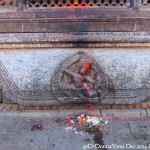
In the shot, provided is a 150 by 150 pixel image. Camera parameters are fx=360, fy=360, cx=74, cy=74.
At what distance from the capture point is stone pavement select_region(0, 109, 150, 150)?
496 cm

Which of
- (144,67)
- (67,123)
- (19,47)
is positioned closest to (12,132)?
(67,123)

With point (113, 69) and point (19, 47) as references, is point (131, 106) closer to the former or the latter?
point (113, 69)

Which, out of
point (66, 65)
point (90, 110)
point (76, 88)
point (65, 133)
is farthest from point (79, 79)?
point (65, 133)

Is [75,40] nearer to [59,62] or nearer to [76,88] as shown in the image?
[59,62]

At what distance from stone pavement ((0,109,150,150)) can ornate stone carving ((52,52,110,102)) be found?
0.97 ft

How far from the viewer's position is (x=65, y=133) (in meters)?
5.27

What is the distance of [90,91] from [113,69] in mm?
524

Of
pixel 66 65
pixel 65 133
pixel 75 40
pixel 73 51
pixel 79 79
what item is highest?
pixel 75 40

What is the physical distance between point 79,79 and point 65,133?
3.17ft

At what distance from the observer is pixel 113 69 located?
5926 mm

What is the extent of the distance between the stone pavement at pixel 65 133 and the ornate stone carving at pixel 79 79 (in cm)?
29

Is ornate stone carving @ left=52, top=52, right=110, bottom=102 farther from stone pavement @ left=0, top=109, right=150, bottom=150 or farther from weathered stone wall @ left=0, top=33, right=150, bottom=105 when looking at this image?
stone pavement @ left=0, top=109, right=150, bottom=150

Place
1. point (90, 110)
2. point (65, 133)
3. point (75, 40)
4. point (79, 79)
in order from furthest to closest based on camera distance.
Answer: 1. point (90, 110)
2. point (79, 79)
3. point (75, 40)
4. point (65, 133)

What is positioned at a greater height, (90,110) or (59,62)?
(59,62)
